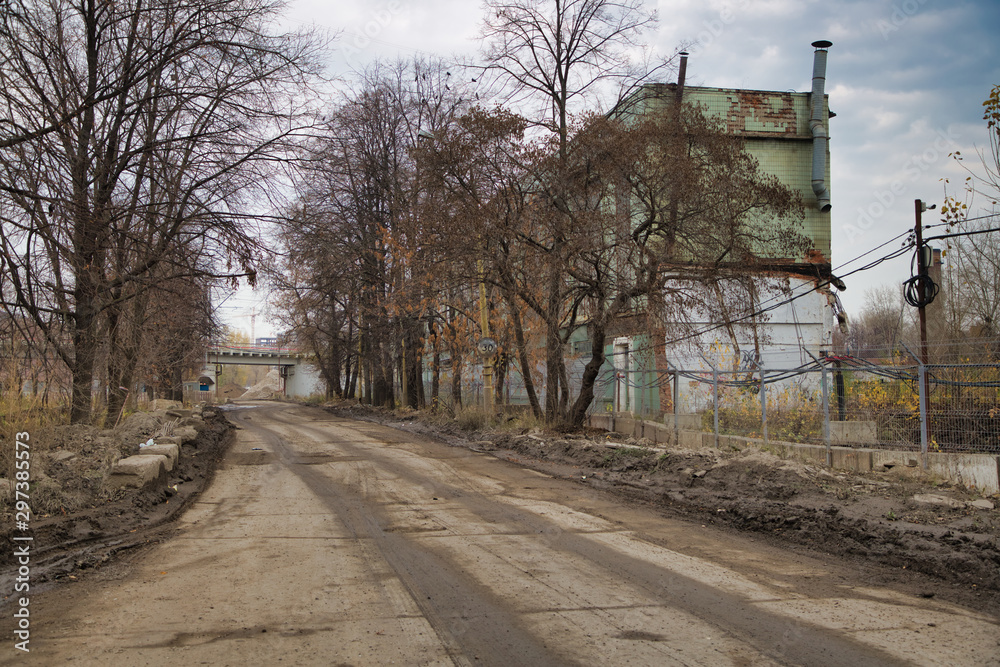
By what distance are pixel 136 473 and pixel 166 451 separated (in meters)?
2.13

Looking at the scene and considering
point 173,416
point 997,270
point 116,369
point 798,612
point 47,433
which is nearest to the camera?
point 798,612

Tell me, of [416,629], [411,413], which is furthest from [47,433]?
[411,413]

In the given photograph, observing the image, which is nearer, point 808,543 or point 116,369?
point 808,543

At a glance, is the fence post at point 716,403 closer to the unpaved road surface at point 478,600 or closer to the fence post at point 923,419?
the fence post at point 923,419

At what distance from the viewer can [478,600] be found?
5387 millimetres

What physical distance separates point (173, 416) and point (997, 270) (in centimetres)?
2564

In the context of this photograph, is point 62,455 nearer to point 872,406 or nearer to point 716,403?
point 716,403

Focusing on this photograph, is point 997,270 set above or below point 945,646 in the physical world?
above

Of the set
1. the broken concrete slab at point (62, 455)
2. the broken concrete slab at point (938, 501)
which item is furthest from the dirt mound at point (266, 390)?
the broken concrete slab at point (938, 501)

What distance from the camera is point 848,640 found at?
15.2 ft

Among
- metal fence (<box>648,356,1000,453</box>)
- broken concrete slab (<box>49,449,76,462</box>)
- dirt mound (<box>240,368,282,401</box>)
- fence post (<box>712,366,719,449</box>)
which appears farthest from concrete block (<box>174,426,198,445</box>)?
dirt mound (<box>240,368,282,401</box>)

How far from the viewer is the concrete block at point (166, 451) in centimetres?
1097

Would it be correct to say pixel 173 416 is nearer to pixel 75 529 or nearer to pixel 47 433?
pixel 47 433

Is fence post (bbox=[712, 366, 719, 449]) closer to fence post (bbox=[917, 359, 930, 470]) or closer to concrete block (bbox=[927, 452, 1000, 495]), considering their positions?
fence post (bbox=[917, 359, 930, 470])
